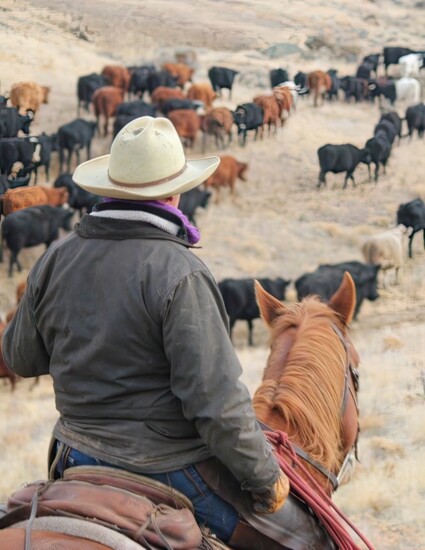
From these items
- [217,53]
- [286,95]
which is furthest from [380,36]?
[286,95]

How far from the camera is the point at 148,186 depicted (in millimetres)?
2664

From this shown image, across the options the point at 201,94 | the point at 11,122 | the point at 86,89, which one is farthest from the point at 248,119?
the point at 11,122

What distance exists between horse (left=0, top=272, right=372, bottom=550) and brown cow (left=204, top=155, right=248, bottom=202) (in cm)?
1684

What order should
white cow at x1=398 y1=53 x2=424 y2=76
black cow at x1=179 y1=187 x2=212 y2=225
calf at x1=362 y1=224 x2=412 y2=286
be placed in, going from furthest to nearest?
white cow at x1=398 y1=53 x2=424 y2=76
black cow at x1=179 y1=187 x2=212 y2=225
calf at x1=362 y1=224 x2=412 y2=286

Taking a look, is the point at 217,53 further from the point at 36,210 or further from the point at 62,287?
the point at 62,287

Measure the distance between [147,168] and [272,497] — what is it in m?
1.11

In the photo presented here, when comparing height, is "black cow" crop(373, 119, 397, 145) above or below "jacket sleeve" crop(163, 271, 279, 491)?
below

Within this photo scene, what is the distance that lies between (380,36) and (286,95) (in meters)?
→ 14.8

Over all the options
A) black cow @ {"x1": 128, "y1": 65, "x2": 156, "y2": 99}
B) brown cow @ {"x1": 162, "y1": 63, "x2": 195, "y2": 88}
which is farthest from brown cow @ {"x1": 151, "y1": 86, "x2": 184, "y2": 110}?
brown cow @ {"x1": 162, "y1": 63, "x2": 195, "y2": 88}

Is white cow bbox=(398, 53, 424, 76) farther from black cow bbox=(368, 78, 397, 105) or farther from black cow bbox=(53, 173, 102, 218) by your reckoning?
black cow bbox=(53, 173, 102, 218)

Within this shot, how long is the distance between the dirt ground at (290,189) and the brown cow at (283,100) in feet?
1.69

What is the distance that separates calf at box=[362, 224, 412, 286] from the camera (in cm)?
1712

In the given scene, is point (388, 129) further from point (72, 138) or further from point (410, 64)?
point (410, 64)

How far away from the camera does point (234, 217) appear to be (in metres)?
19.8
